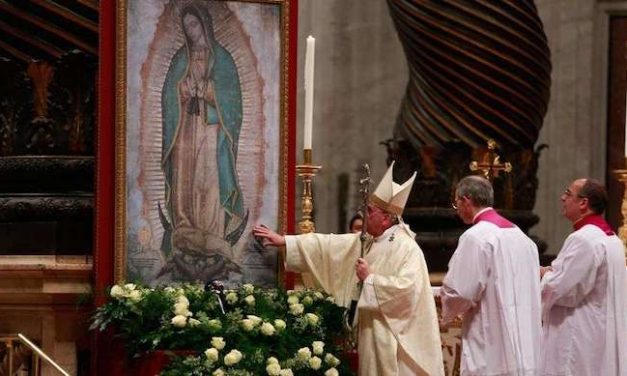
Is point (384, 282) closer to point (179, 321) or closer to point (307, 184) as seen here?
point (307, 184)

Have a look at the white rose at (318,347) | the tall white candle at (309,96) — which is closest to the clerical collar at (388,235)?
the tall white candle at (309,96)

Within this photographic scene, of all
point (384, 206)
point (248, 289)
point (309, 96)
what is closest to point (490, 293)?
point (384, 206)

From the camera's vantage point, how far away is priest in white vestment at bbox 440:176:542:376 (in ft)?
28.6

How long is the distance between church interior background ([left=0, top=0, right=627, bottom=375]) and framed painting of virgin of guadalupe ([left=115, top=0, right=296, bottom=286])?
0.12 metres

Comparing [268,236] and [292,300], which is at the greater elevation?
[268,236]

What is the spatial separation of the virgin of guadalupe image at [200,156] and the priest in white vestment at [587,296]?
159 centimetres

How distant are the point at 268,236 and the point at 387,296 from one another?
613 mm

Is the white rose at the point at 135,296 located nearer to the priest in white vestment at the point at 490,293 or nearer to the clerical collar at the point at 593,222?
the priest in white vestment at the point at 490,293

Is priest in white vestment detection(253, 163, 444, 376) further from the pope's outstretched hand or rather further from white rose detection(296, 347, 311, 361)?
white rose detection(296, 347, 311, 361)

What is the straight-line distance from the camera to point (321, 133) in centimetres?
1297

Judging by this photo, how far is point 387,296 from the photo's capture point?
870 cm

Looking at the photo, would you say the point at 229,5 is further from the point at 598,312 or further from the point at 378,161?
the point at 378,161

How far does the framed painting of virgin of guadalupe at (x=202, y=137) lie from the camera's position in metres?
8.62

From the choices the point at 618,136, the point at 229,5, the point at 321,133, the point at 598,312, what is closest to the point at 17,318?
the point at 229,5
